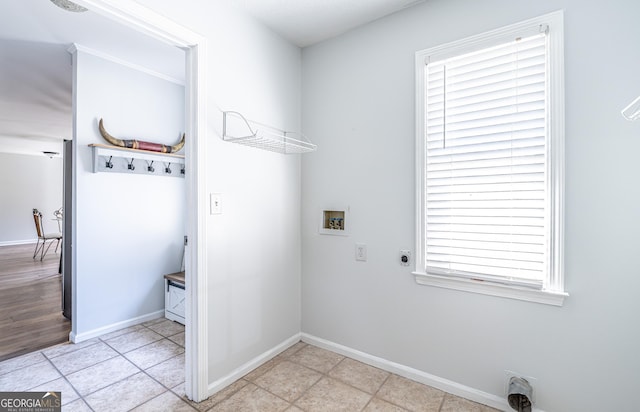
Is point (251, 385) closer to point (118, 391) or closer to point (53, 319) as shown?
point (118, 391)

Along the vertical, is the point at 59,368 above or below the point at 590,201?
below

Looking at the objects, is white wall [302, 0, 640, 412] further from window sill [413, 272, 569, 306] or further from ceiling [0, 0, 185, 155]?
ceiling [0, 0, 185, 155]

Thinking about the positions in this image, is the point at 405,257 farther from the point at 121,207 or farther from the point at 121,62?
the point at 121,62

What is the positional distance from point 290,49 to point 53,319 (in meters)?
3.65

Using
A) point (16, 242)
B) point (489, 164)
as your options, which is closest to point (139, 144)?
point (489, 164)

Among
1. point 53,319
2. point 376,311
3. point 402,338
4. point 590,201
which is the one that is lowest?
point 53,319

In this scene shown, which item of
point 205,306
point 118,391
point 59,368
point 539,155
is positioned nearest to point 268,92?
point 205,306

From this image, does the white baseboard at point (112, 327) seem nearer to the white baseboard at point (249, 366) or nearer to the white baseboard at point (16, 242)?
the white baseboard at point (249, 366)

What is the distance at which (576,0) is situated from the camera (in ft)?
5.10

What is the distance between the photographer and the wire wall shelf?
2.02 meters

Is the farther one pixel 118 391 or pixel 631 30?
pixel 118 391

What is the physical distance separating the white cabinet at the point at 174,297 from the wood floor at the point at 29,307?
0.85 meters

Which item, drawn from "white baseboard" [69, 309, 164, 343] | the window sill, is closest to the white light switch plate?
the window sill

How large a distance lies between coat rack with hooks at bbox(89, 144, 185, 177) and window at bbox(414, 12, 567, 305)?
2.65 meters
